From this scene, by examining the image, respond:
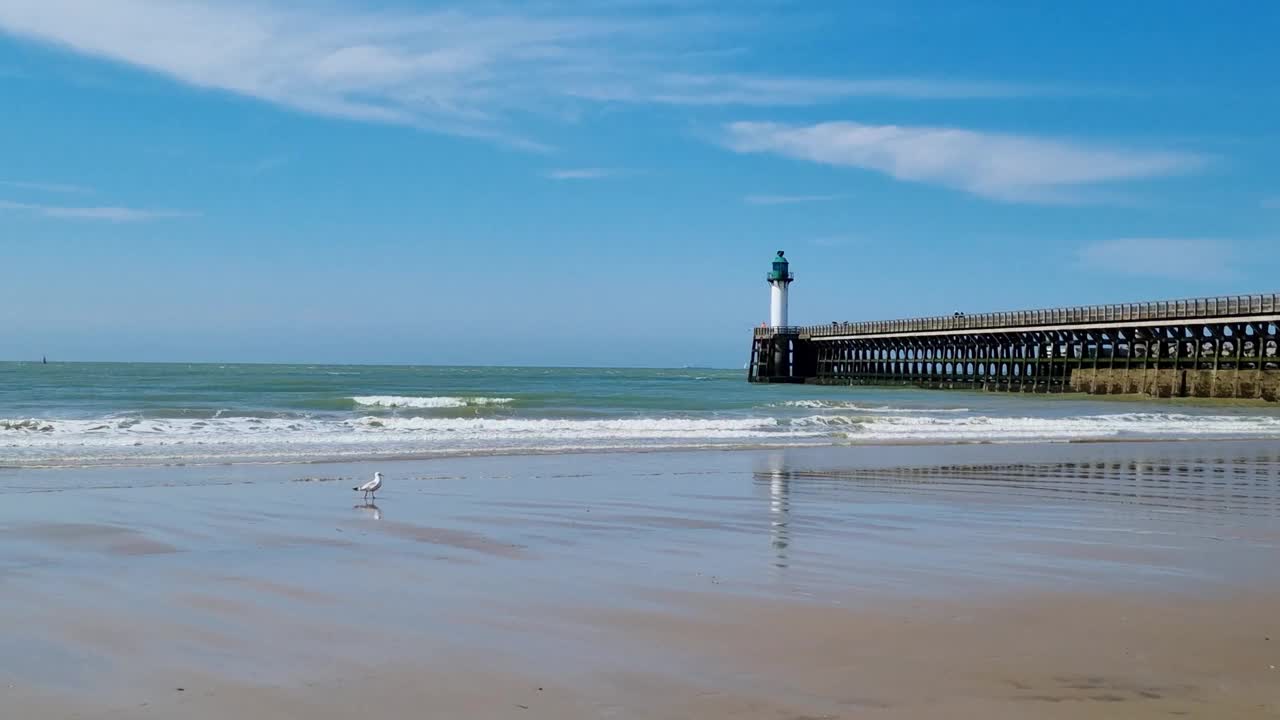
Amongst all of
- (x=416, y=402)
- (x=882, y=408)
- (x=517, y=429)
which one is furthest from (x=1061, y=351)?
(x=517, y=429)

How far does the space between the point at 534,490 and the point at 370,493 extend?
1.75m

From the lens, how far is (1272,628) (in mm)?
5172

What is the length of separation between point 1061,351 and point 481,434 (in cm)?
3463

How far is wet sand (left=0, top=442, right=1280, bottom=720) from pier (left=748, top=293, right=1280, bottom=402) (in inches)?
1186

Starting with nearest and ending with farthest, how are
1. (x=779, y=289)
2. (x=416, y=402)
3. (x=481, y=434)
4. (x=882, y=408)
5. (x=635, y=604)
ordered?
(x=635, y=604), (x=481, y=434), (x=882, y=408), (x=416, y=402), (x=779, y=289)

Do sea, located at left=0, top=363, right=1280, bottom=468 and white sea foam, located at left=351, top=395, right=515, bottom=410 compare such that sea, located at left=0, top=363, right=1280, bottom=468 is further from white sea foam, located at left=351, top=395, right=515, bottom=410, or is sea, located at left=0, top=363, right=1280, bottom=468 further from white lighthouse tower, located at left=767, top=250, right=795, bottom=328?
white lighthouse tower, located at left=767, top=250, right=795, bottom=328

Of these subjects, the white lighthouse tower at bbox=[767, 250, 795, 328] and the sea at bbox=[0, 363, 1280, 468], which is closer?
the sea at bbox=[0, 363, 1280, 468]

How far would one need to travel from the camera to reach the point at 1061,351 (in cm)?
4856

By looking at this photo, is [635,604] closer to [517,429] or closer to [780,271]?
[517,429]

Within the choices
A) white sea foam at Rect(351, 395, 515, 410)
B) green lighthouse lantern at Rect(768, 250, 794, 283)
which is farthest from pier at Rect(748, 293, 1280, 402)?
white sea foam at Rect(351, 395, 515, 410)

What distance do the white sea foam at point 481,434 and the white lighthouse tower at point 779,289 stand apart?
37.3 m

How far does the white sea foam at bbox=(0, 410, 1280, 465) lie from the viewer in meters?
16.3

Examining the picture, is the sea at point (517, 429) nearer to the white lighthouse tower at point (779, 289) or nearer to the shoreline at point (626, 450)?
the shoreline at point (626, 450)

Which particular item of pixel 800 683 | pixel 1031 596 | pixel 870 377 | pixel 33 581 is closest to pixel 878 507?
pixel 1031 596
